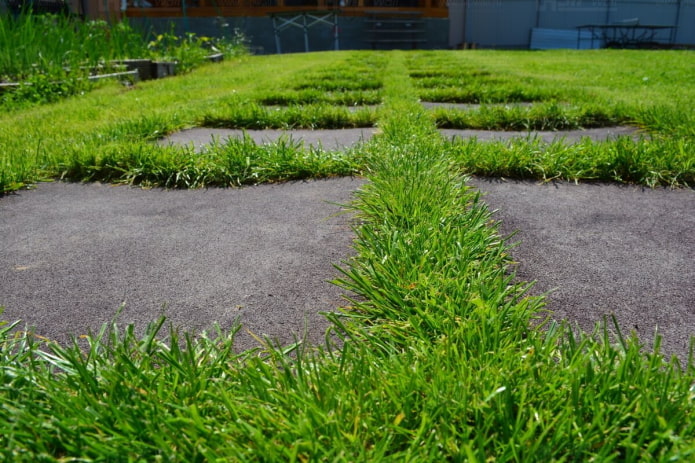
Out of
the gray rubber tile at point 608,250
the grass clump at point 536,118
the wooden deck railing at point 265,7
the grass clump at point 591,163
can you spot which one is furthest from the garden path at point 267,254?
the wooden deck railing at point 265,7

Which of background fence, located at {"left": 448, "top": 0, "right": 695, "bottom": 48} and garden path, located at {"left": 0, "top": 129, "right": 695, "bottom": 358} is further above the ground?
background fence, located at {"left": 448, "top": 0, "right": 695, "bottom": 48}

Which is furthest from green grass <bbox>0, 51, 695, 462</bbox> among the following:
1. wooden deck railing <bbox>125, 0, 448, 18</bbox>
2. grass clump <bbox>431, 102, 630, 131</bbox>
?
wooden deck railing <bbox>125, 0, 448, 18</bbox>

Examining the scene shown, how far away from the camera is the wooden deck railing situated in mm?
17391

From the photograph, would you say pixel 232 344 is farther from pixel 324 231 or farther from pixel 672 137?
pixel 672 137

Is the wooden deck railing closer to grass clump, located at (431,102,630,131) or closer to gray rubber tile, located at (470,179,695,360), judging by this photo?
grass clump, located at (431,102,630,131)

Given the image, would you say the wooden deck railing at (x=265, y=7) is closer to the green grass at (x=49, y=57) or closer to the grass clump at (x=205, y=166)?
the green grass at (x=49, y=57)

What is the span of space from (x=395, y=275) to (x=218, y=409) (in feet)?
1.81

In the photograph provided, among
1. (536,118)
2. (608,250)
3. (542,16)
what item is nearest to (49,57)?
(536,118)

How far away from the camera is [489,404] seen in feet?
2.75

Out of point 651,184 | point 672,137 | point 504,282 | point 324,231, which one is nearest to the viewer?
point 504,282

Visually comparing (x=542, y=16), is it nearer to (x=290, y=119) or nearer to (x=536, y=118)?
(x=536, y=118)

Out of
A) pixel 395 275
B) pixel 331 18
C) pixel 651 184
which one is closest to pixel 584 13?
pixel 331 18

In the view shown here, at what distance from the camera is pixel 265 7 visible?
17781mm

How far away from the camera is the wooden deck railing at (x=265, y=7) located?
17391 mm
